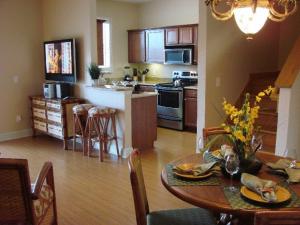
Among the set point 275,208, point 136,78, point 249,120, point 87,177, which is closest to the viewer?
point 275,208

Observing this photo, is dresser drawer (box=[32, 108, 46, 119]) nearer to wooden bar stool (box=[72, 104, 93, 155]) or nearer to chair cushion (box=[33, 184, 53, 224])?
wooden bar stool (box=[72, 104, 93, 155])

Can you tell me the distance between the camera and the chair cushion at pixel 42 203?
2.32 meters

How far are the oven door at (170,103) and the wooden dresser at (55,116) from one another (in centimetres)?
204

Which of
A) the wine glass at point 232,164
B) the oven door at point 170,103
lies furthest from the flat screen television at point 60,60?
the wine glass at point 232,164

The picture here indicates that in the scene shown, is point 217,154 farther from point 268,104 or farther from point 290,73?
point 268,104

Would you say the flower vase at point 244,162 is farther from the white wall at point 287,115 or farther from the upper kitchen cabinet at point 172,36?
the upper kitchen cabinet at point 172,36

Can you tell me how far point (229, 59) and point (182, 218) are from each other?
3130mm

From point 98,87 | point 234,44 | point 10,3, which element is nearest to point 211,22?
point 234,44

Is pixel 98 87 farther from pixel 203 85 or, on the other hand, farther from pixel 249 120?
pixel 249 120

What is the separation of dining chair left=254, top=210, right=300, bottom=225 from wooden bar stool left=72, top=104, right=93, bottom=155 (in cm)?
407

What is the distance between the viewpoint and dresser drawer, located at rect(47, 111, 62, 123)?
5.48m

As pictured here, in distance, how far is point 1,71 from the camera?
19.5ft

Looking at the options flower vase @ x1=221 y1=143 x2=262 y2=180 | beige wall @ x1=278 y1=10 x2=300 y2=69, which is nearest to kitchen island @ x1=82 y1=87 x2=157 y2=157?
beige wall @ x1=278 y1=10 x2=300 y2=69

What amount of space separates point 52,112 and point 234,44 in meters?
3.21
